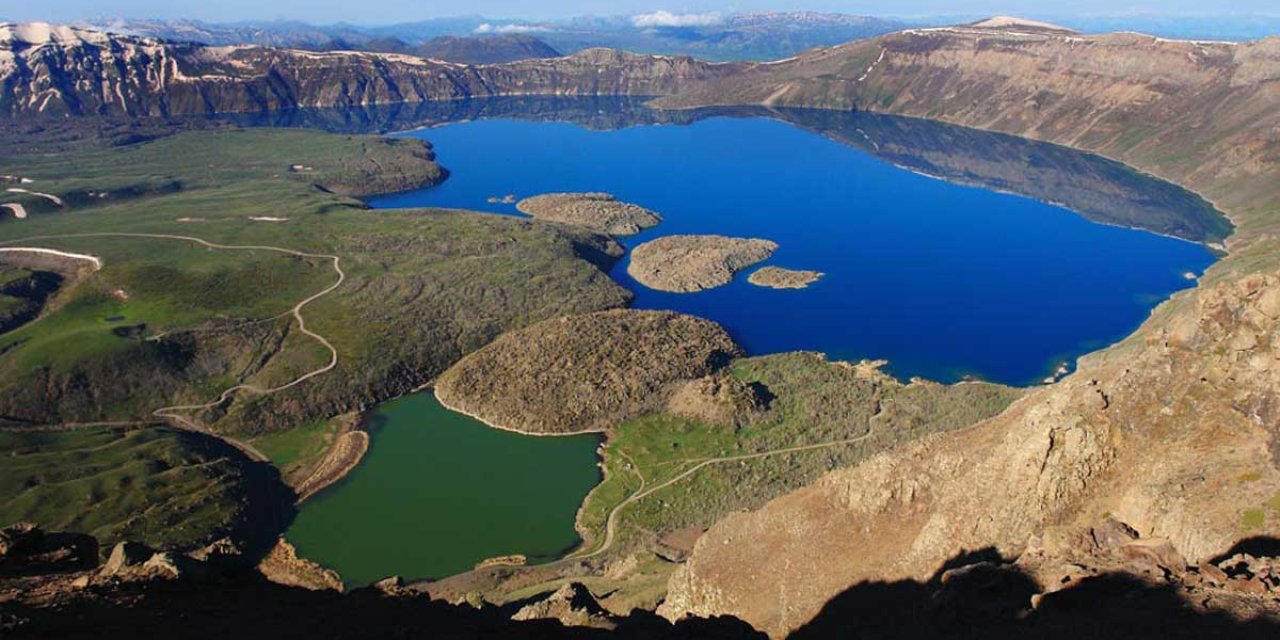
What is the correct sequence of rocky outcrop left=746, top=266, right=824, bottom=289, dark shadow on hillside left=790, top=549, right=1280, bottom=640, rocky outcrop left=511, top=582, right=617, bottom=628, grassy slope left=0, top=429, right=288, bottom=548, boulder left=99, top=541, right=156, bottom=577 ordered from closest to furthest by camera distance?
1. dark shadow on hillside left=790, top=549, right=1280, bottom=640
2. boulder left=99, top=541, right=156, bottom=577
3. rocky outcrop left=511, top=582, right=617, bottom=628
4. grassy slope left=0, top=429, right=288, bottom=548
5. rocky outcrop left=746, top=266, right=824, bottom=289

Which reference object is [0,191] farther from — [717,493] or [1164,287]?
[1164,287]

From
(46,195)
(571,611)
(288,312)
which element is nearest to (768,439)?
(571,611)

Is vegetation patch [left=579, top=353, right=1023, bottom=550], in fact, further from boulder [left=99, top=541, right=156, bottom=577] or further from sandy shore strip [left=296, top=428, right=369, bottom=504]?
boulder [left=99, top=541, right=156, bottom=577]

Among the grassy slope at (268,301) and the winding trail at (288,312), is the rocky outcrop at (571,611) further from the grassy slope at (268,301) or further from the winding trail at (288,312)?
the grassy slope at (268,301)

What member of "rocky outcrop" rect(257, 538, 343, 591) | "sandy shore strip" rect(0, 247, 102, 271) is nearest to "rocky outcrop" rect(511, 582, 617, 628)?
"rocky outcrop" rect(257, 538, 343, 591)

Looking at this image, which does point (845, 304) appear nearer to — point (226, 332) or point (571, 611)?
point (226, 332)

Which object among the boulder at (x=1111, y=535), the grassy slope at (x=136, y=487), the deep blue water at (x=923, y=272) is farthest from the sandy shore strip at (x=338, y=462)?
the boulder at (x=1111, y=535)

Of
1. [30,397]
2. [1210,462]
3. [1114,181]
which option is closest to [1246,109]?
[1114,181]
